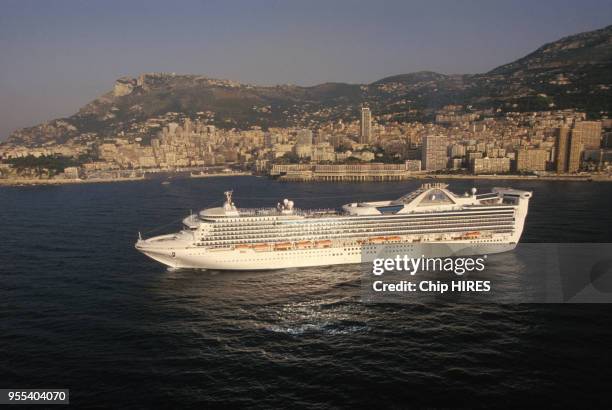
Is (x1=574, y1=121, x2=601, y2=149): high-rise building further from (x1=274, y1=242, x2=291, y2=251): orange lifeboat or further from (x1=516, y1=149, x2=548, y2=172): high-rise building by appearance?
(x1=274, y1=242, x2=291, y2=251): orange lifeboat

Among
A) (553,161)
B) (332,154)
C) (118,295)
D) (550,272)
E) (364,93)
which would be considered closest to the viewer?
(118,295)

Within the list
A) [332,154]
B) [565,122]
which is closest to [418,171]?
[332,154]

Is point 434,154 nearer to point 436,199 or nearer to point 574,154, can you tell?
point 574,154

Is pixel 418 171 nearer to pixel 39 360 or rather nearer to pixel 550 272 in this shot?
→ pixel 550 272

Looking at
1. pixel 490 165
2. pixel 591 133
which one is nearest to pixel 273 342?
pixel 490 165

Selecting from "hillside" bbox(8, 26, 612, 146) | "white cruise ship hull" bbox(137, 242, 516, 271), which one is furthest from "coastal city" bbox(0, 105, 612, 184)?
"white cruise ship hull" bbox(137, 242, 516, 271)

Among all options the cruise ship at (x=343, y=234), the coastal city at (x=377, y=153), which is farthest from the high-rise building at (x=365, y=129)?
the cruise ship at (x=343, y=234)

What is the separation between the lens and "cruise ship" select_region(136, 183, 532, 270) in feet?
71.6

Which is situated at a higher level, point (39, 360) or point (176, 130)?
point (176, 130)

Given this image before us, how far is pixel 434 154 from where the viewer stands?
3061 inches

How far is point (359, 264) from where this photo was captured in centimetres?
2275

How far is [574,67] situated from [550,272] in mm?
100494

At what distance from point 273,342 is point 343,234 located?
9.06 metres

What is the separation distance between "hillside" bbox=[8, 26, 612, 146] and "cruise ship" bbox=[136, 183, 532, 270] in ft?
249
